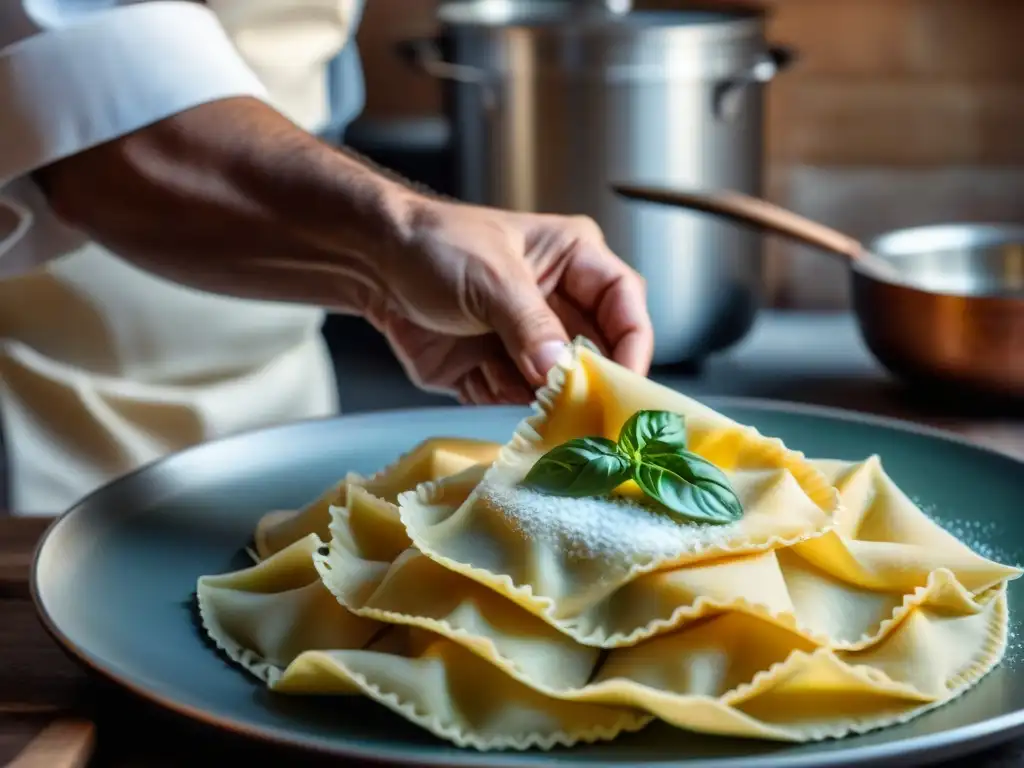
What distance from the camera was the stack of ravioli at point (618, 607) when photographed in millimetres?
666

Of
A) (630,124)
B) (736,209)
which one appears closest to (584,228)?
(736,209)

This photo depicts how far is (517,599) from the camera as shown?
72 cm

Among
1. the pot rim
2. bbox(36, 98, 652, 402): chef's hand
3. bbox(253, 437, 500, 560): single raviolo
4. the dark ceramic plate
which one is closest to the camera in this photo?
the dark ceramic plate

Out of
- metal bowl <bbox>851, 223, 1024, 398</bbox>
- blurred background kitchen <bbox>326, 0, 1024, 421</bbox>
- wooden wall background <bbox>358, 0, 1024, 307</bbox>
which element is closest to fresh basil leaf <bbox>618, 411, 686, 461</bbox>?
metal bowl <bbox>851, 223, 1024, 398</bbox>

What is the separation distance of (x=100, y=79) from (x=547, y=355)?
495 millimetres

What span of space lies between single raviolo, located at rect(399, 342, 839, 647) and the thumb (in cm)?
6

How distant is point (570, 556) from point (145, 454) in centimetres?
105

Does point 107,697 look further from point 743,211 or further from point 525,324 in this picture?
point 743,211

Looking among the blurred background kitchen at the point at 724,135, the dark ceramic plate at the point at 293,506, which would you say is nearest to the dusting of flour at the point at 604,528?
the dark ceramic plate at the point at 293,506

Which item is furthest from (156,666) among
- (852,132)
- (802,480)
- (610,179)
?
(852,132)

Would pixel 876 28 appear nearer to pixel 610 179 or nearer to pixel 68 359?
pixel 610 179

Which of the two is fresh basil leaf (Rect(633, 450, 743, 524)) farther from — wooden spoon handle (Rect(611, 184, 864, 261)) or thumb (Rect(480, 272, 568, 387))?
wooden spoon handle (Rect(611, 184, 864, 261))

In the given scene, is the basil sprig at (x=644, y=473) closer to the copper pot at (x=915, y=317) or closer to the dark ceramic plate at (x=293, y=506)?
the dark ceramic plate at (x=293, y=506)

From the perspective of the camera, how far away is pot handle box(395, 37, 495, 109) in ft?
6.05
